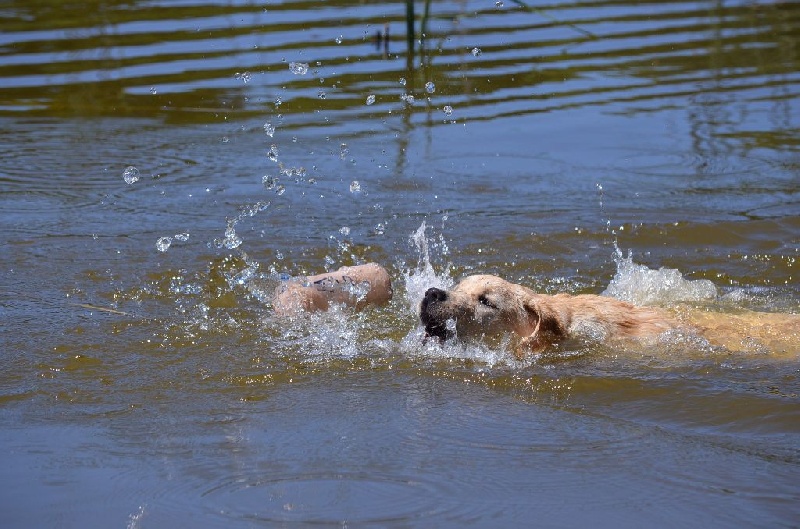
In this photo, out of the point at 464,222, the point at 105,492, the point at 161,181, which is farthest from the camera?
the point at 161,181

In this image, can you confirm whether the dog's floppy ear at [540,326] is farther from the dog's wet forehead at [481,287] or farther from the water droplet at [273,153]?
the water droplet at [273,153]

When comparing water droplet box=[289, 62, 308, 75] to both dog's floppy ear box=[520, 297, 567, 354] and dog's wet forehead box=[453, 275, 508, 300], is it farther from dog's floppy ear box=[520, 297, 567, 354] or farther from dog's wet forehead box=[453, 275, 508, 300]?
dog's floppy ear box=[520, 297, 567, 354]

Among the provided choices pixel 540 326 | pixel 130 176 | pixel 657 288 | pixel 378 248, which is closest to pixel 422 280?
pixel 378 248

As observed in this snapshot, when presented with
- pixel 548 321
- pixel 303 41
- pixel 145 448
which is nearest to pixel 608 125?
pixel 303 41

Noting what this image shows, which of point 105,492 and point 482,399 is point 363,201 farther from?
point 105,492

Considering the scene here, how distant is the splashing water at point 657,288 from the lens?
7.66 m

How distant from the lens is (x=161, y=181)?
9.84m

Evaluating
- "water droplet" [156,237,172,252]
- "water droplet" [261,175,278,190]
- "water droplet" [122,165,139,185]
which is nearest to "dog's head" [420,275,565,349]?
"water droplet" [156,237,172,252]

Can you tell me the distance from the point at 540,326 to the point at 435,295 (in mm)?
645

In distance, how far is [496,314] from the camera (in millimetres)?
6707

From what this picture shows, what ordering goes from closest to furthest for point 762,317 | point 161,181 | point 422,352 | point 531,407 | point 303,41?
point 531,407, point 422,352, point 762,317, point 161,181, point 303,41

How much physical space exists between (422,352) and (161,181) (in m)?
4.09

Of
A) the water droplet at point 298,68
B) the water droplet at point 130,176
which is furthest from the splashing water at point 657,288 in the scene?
the water droplet at point 298,68

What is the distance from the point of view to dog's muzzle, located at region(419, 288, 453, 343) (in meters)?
6.58
